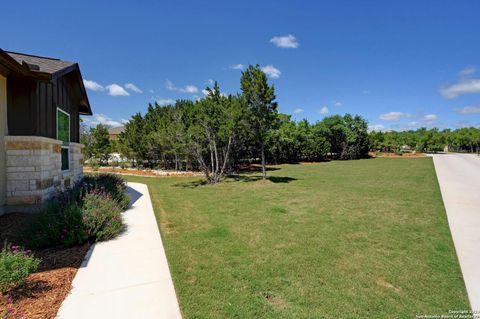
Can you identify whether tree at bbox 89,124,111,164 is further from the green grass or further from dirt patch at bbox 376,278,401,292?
dirt patch at bbox 376,278,401,292

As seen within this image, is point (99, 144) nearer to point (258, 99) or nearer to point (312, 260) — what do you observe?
point (258, 99)

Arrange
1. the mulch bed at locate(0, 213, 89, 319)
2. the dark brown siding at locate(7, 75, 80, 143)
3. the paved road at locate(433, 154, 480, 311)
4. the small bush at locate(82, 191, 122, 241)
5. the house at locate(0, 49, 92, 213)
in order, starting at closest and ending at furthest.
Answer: the mulch bed at locate(0, 213, 89, 319) → the paved road at locate(433, 154, 480, 311) → the small bush at locate(82, 191, 122, 241) → the house at locate(0, 49, 92, 213) → the dark brown siding at locate(7, 75, 80, 143)

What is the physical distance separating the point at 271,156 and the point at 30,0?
2718 cm

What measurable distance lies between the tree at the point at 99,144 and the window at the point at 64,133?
61.1ft

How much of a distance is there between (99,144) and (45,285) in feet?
86.2

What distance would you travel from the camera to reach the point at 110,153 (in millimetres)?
27547

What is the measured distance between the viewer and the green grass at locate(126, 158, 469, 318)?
302 cm

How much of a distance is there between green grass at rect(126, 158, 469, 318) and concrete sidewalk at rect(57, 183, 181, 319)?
22 centimetres

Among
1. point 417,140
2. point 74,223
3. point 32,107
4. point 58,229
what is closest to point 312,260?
point 74,223

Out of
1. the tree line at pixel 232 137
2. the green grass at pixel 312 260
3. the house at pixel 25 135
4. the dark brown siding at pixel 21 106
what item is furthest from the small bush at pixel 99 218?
the tree line at pixel 232 137

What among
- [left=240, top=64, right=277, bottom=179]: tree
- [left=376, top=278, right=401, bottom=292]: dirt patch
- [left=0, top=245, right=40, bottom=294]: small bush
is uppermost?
[left=240, top=64, right=277, bottom=179]: tree

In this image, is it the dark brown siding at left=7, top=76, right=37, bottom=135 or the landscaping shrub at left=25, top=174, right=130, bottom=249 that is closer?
the landscaping shrub at left=25, top=174, right=130, bottom=249

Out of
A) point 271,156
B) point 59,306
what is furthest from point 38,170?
point 271,156

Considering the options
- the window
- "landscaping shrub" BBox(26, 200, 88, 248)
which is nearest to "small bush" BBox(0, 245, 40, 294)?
"landscaping shrub" BBox(26, 200, 88, 248)
